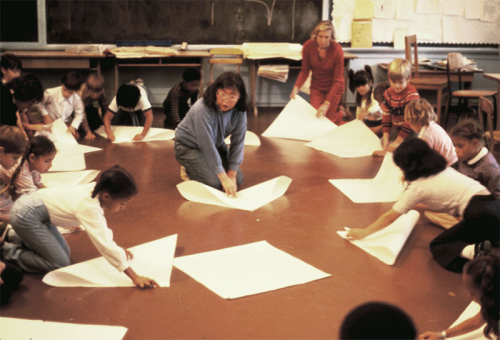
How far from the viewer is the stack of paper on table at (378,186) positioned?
3.36 metres

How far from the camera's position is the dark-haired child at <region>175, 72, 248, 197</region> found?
310cm

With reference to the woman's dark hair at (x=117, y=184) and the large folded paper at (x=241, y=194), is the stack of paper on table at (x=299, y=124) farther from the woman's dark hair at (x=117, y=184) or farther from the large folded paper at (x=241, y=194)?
the woman's dark hair at (x=117, y=184)

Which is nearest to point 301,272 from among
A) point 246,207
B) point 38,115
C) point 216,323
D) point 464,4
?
point 216,323

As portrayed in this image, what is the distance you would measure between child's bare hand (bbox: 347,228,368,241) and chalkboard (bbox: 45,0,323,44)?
176 inches

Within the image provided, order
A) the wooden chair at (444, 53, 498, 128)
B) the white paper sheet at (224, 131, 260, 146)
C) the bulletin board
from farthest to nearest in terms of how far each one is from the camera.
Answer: the bulletin board, the wooden chair at (444, 53, 498, 128), the white paper sheet at (224, 131, 260, 146)

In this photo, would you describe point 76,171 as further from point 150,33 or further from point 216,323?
point 150,33

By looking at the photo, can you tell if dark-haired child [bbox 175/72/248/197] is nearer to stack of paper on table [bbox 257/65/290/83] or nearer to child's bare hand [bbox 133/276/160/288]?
child's bare hand [bbox 133/276/160/288]

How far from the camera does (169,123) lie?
522 cm

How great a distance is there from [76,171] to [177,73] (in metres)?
3.21

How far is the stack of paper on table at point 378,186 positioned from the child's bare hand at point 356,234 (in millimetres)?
637

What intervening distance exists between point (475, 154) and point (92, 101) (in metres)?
3.36

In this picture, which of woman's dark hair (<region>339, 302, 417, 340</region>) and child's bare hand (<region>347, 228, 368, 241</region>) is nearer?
woman's dark hair (<region>339, 302, 417, 340</region>)

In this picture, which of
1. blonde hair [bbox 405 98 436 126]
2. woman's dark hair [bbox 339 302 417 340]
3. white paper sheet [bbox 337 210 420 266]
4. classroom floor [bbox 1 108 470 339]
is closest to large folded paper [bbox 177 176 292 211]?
classroom floor [bbox 1 108 470 339]

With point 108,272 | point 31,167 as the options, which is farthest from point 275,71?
point 108,272
